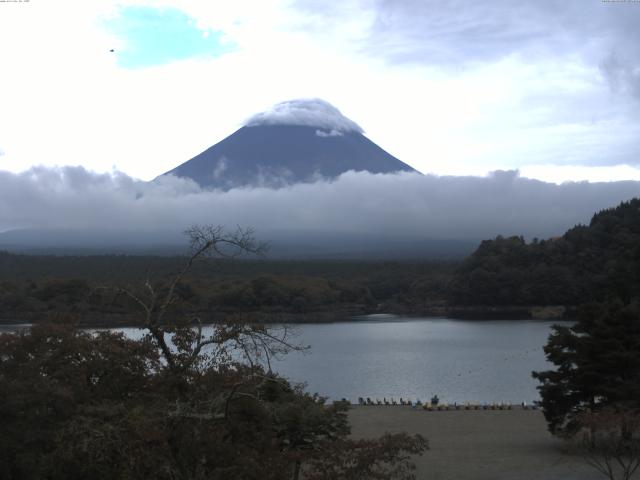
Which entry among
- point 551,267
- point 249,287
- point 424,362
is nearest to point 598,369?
point 424,362

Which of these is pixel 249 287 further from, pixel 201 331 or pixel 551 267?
pixel 201 331

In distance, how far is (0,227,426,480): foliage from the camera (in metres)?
5.89

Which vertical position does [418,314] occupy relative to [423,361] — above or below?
below

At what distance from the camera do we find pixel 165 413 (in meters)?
5.88

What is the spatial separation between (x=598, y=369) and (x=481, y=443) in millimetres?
2834

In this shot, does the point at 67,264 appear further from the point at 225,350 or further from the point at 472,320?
the point at 225,350

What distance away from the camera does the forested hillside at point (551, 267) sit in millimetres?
58562

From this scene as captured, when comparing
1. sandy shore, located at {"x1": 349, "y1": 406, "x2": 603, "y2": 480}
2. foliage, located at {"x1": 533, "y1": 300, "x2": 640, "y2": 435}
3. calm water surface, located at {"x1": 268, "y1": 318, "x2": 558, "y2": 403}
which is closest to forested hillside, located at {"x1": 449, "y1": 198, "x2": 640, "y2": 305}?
calm water surface, located at {"x1": 268, "y1": 318, "x2": 558, "y2": 403}

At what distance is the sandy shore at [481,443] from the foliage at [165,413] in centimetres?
565

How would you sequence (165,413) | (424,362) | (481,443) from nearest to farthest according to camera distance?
(165,413) → (481,443) → (424,362)

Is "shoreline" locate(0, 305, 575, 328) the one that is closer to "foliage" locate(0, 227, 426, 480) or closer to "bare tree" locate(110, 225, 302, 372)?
"foliage" locate(0, 227, 426, 480)

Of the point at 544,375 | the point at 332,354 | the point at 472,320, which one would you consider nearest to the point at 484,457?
the point at 544,375

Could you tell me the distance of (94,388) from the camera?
8.44m

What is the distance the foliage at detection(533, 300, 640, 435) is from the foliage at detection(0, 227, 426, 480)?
7.21 metres
